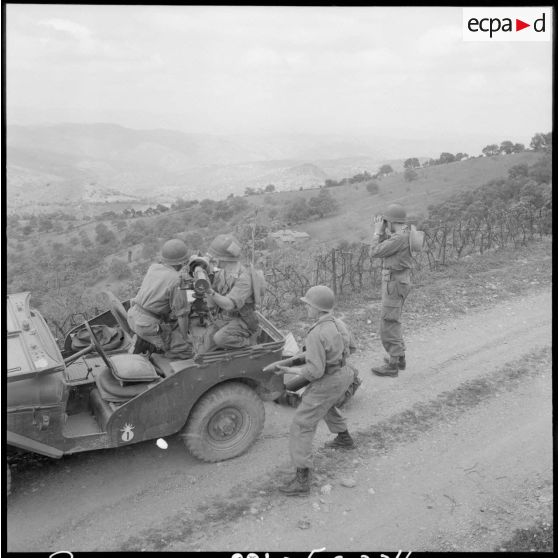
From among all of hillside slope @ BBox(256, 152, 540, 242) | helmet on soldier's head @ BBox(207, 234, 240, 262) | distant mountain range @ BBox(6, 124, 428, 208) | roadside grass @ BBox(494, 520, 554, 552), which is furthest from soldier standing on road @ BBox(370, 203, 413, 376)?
distant mountain range @ BBox(6, 124, 428, 208)

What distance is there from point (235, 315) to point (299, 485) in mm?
1574

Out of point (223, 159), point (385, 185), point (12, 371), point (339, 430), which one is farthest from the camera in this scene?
point (223, 159)

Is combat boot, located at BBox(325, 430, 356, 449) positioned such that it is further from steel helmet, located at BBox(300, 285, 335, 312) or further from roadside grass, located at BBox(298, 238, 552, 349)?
roadside grass, located at BBox(298, 238, 552, 349)

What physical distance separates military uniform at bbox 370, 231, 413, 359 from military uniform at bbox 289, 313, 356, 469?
2.06 meters

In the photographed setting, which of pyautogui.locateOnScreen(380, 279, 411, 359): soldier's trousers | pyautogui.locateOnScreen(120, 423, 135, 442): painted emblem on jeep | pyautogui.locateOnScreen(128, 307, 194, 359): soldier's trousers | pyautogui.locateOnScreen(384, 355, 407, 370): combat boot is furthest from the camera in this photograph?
pyautogui.locateOnScreen(384, 355, 407, 370): combat boot

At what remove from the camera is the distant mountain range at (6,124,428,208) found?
1699 inches

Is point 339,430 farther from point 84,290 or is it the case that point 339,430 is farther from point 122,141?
point 122,141

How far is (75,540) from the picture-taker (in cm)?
445

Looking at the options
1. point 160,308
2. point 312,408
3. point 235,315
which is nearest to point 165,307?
point 160,308

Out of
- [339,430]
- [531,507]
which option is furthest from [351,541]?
[531,507]

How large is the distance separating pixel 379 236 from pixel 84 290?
13069 mm

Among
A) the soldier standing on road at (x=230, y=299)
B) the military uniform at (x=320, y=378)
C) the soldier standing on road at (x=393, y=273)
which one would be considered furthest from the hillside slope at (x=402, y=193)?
the military uniform at (x=320, y=378)

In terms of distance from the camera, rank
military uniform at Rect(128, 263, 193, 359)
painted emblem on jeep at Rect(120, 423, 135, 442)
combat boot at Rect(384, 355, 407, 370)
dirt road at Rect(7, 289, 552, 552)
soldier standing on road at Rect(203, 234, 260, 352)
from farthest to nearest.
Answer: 1. combat boot at Rect(384, 355, 407, 370)
2. military uniform at Rect(128, 263, 193, 359)
3. soldier standing on road at Rect(203, 234, 260, 352)
4. painted emblem on jeep at Rect(120, 423, 135, 442)
5. dirt road at Rect(7, 289, 552, 552)

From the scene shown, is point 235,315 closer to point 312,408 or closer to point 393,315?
point 312,408
